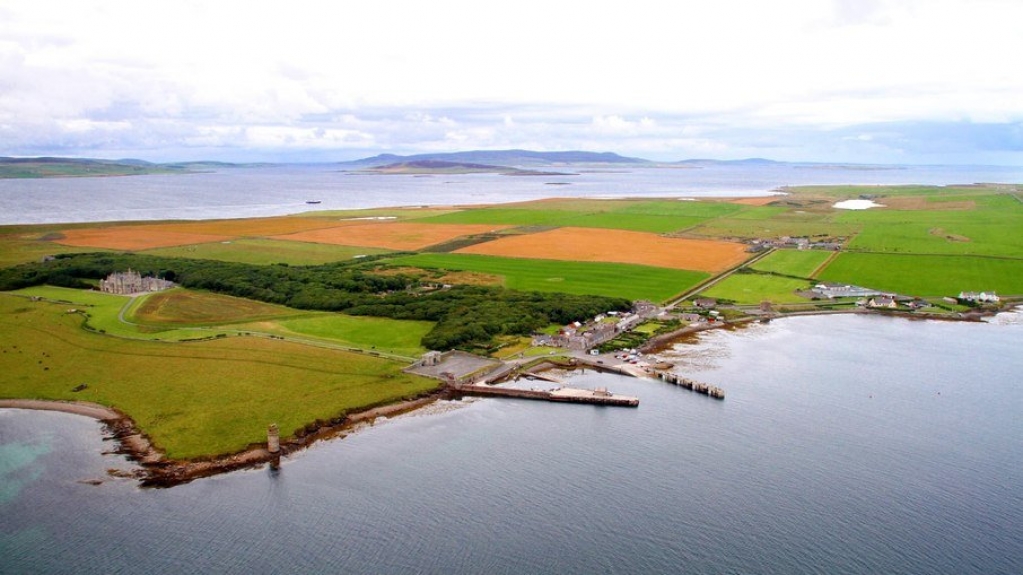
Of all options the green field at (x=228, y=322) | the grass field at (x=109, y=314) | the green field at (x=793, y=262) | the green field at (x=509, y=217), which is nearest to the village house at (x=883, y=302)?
the green field at (x=793, y=262)

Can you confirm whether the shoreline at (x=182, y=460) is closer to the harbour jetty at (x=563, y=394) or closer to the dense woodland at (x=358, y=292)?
the harbour jetty at (x=563, y=394)

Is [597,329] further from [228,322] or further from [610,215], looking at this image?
[610,215]

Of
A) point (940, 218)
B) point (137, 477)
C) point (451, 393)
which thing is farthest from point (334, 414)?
point (940, 218)

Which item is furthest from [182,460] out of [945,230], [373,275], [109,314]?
[945,230]

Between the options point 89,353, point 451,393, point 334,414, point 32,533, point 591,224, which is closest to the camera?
point 32,533

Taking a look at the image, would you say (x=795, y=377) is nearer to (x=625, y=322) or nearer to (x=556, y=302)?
(x=625, y=322)

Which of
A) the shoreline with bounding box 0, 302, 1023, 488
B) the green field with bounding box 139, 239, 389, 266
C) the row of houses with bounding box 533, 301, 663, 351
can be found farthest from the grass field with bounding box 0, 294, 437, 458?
the green field with bounding box 139, 239, 389, 266
